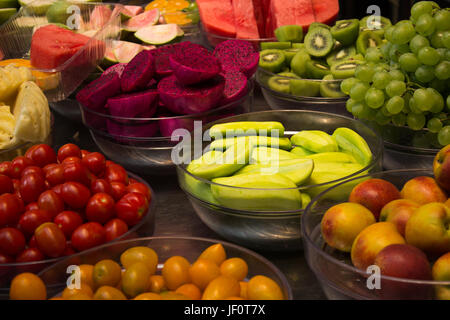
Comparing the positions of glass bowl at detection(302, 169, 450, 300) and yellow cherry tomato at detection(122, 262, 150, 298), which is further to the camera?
yellow cherry tomato at detection(122, 262, 150, 298)

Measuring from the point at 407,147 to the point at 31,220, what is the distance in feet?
2.83

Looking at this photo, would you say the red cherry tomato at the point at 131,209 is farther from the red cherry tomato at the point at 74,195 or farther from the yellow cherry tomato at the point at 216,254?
the yellow cherry tomato at the point at 216,254

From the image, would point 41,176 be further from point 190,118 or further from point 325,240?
point 325,240

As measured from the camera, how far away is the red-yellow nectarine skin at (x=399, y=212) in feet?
2.85

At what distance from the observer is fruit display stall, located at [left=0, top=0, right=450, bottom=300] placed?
84 cm

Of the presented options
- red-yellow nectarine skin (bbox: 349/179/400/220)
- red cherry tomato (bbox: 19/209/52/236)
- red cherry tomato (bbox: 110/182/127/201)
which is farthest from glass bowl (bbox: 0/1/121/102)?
red-yellow nectarine skin (bbox: 349/179/400/220)

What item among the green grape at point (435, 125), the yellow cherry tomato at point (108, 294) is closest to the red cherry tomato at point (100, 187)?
the yellow cherry tomato at point (108, 294)

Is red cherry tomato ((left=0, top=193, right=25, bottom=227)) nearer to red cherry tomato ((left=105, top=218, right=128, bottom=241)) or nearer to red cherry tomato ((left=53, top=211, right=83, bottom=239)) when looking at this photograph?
red cherry tomato ((left=53, top=211, right=83, bottom=239))

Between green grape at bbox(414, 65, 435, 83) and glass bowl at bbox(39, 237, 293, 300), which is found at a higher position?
green grape at bbox(414, 65, 435, 83)

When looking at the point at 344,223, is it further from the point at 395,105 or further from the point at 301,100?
the point at 301,100

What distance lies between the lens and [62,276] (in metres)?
0.89

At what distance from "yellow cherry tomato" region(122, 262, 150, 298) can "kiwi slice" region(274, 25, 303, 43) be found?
3.94 ft

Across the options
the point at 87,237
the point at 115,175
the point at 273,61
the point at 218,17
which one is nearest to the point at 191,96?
the point at 115,175

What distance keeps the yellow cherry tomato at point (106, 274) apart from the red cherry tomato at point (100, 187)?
9.8 inches
